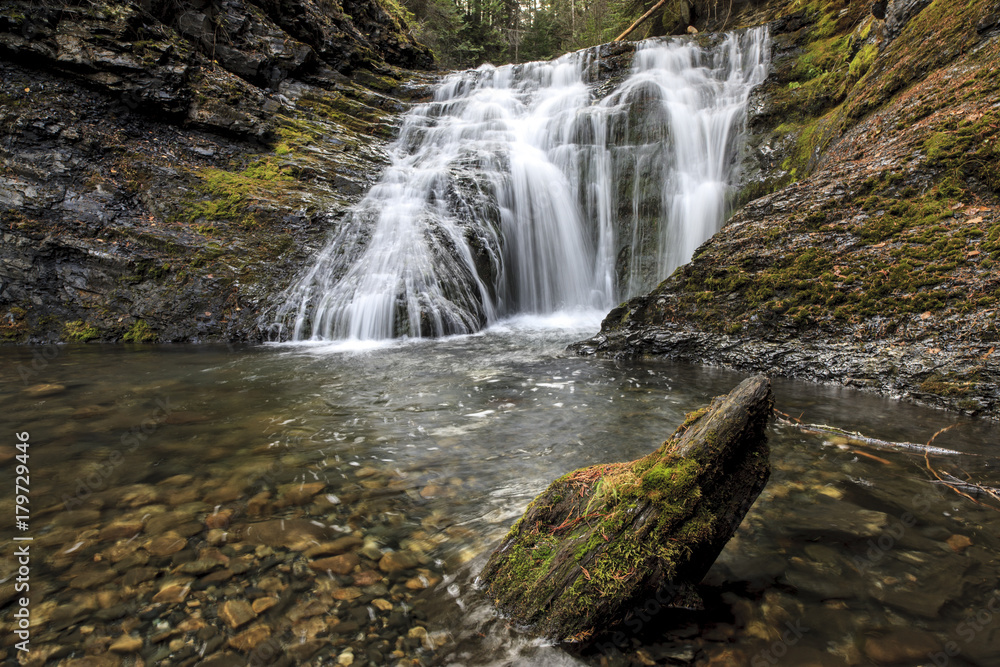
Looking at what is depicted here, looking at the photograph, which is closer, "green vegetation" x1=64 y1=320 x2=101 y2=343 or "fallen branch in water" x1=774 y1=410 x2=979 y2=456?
"fallen branch in water" x1=774 y1=410 x2=979 y2=456

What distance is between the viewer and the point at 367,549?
2.31m

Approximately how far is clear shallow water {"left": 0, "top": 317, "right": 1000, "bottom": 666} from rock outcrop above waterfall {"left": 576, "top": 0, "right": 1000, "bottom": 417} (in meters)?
0.51

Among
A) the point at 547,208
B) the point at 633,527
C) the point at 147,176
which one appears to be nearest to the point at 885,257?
the point at 633,527

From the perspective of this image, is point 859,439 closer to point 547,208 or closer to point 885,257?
point 885,257

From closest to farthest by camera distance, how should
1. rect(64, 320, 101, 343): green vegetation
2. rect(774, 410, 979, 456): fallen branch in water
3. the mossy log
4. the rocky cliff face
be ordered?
the mossy log, rect(774, 410, 979, 456): fallen branch in water, rect(64, 320, 101, 343): green vegetation, the rocky cliff face

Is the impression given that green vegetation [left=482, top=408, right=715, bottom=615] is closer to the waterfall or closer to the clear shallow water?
the clear shallow water

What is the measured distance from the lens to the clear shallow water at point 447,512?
5.72 ft

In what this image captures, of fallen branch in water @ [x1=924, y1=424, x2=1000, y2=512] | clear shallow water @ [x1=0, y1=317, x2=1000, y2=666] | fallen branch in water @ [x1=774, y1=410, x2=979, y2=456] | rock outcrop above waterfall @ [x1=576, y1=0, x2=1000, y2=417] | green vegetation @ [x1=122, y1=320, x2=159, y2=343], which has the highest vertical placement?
rock outcrop above waterfall @ [x1=576, y1=0, x2=1000, y2=417]

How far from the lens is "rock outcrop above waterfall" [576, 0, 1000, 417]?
4066 mm

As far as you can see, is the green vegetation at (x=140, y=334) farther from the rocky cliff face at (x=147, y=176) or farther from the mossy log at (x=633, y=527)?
the mossy log at (x=633, y=527)

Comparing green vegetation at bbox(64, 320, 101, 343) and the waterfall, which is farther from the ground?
the waterfall

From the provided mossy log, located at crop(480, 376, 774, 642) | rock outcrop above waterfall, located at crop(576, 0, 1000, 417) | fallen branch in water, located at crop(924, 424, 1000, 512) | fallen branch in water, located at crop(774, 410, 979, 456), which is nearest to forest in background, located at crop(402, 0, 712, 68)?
rock outcrop above waterfall, located at crop(576, 0, 1000, 417)

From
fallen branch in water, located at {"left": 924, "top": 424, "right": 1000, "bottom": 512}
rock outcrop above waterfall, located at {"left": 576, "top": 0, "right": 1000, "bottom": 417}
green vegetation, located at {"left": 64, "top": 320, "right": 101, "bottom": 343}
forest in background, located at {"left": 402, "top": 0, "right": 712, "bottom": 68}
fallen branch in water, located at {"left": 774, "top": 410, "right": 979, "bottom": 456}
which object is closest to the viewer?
fallen branch in water, located at {"left": 924, "top": 424, "right": 1000, "bottom": 512}

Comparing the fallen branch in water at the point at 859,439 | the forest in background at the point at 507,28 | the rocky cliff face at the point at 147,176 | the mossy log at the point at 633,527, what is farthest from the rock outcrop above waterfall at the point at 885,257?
the forest in background at the point at 507,28
